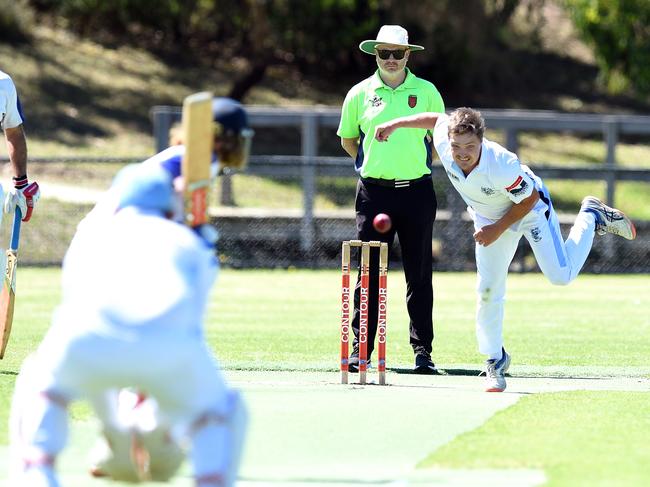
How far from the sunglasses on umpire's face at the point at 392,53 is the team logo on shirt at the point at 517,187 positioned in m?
1.81

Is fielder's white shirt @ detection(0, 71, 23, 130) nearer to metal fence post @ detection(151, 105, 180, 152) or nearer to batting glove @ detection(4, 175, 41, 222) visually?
batting glove @ detection(4, 175, 41, 222)

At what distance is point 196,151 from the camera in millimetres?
4680

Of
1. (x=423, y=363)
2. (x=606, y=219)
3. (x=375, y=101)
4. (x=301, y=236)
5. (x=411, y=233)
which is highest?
(x=375, y=101)

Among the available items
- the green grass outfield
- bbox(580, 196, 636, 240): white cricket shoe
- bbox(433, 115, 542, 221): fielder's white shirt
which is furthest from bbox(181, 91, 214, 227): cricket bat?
bbox(580, 196, 636, 240): white cricket shoe

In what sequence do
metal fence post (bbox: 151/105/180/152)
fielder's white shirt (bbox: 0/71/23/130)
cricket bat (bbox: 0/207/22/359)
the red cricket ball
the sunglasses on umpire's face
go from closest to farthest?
1. fielder's white shirt (bbox: 0/71/23/130)
2. cricket bat (bbox: 0/207/22/359)
3. the red cricket ball
4. the sunglasses on umpire's face
5. metal fence post (bbox: 151/105/180/152)

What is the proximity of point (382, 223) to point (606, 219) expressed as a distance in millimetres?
1587

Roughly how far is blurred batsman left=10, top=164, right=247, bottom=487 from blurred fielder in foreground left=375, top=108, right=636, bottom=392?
3.64m

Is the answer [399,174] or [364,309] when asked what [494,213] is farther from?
[399,174]

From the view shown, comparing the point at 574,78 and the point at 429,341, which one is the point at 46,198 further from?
the point at 574,78

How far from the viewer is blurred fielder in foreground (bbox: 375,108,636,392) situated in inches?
318

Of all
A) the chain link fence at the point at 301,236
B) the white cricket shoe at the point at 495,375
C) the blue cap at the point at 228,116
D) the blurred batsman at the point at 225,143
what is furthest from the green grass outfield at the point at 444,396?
the chain link fence at the point at 301,236

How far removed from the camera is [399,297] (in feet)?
50.9

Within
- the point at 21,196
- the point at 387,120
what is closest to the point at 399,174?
the point at 387,120

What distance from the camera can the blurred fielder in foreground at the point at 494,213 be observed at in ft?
26.5
